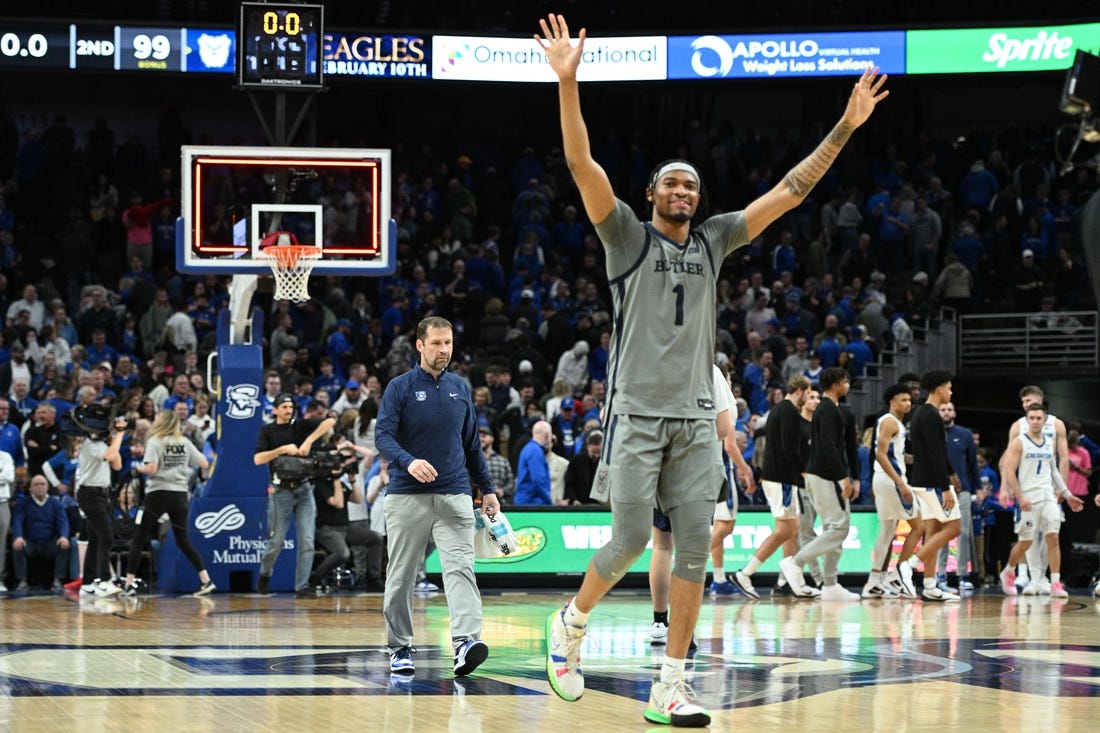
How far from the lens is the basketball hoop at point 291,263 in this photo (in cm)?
1555

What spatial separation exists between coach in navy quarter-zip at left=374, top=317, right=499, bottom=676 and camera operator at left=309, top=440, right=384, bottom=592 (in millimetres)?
7053

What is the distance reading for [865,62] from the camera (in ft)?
89.2

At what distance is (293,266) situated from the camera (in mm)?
15578

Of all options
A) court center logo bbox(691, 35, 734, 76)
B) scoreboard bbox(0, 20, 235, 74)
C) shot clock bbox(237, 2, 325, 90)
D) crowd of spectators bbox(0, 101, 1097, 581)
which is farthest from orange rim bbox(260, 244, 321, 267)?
court center logo bbox(691, 35, 734, 76)

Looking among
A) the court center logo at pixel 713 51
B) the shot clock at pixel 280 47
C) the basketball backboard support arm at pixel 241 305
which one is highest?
the court center logo at pixel 713 51

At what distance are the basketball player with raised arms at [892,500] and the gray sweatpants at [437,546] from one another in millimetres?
7711

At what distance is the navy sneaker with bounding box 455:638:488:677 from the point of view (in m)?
8.29

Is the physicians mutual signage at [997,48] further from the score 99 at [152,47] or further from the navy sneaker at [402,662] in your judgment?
the navy sneaker at [402,662]

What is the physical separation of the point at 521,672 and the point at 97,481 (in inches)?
325

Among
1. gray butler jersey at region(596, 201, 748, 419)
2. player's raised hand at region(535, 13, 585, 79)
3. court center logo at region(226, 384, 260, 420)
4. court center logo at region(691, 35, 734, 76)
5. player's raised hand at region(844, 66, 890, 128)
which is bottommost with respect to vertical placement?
court center logo at region(226, 384, 260, 420)

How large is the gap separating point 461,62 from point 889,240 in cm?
826

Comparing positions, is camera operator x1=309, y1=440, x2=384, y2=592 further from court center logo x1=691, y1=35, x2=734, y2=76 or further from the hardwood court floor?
court center logo x1=691, y1=35, x2=734, y2=76

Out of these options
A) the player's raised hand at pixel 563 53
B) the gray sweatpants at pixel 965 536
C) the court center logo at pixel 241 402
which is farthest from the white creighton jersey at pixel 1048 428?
the player's raised hand at pixel 563 53

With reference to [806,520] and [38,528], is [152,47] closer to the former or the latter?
[38,528]
